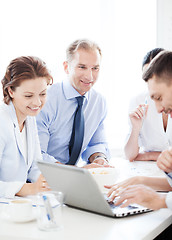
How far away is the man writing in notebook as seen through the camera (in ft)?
4.54

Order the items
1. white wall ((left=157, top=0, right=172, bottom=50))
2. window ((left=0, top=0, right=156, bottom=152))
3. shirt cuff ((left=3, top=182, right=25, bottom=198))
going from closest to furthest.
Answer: shirt cuff ((left=3, top=182, right=25, bottom=198))
window ((left=0, top=0, right=156, bottom=152))
white wall ((left=157, top=0, right=172, bottom=50))

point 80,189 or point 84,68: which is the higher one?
point 84,68

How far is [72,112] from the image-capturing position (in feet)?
8.55

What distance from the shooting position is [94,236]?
3.86 ft

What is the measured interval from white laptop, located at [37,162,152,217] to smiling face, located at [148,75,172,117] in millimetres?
432

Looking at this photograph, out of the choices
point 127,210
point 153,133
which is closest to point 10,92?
point 127,210

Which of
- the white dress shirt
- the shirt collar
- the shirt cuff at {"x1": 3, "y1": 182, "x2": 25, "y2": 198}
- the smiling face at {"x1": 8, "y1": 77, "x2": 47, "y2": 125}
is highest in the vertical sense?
the smiling face at {"x1": 8, "y1": 77, "x2": 47, "y2": 125}

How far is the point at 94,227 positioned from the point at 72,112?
1421 mm

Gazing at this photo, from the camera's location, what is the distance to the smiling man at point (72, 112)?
254 cm

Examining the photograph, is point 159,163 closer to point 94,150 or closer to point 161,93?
point 161,93

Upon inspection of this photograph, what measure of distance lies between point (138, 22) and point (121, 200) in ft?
10.5

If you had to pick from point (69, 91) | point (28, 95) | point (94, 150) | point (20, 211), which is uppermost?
point (28, 95)

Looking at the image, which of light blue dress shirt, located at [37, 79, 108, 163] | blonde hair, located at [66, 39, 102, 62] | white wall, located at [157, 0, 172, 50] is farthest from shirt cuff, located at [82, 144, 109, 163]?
white wall, located at [157, 0, 172, 50]

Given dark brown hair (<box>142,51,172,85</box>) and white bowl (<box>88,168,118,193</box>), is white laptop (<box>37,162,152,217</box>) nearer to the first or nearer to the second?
white bowl (<box>88,168,118,193</box>)
